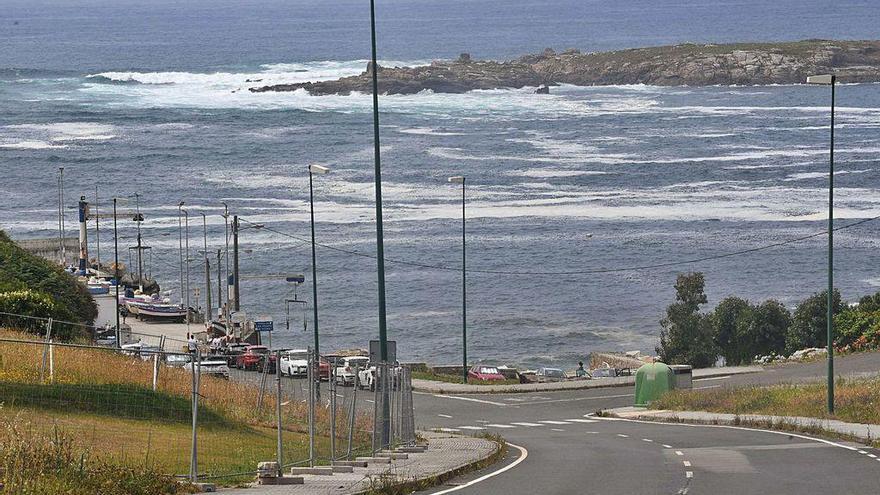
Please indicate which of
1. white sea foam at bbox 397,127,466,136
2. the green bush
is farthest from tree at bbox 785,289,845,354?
white sea foam at bbox 397,127,466,136

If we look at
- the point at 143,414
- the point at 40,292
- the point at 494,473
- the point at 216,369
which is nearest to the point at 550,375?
the point at 40,292

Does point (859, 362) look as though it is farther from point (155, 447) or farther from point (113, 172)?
point (113, 172)

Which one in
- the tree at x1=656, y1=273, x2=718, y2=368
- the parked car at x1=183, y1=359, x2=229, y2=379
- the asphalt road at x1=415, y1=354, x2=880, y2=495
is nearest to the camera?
the asphalt road at x1=415, y1=354, x2=880, y2=495

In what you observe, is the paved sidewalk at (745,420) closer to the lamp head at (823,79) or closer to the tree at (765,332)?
the lamp head at (823,79)

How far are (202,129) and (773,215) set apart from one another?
75521 millimetres

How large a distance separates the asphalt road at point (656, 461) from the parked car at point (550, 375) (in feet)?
46.5

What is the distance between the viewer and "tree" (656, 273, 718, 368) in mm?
65938

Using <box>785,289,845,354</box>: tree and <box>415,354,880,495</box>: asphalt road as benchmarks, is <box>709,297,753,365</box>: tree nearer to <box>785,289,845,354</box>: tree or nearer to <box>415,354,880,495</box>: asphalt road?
<box>785,289,845,354</box>: tree

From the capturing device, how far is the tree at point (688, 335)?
65.9 m

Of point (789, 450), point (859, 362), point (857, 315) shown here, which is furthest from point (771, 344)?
point (789, 450)

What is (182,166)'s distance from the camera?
5271 inches

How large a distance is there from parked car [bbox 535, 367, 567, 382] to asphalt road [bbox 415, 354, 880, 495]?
1418 centimetres

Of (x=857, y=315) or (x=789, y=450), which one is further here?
(x=857, y=315)

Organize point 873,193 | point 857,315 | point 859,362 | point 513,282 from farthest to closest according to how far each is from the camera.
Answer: point 873,193, point 513,282, point 857,315, point 859,362
